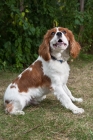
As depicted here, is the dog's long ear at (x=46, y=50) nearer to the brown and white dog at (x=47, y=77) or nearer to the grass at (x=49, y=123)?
the brown and white dog at (x=47, y=77)

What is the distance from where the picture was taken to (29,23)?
6.61 meters

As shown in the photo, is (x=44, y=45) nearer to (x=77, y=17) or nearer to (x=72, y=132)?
(x=72, y=132)

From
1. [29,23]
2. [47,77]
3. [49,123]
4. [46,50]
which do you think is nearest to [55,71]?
[47,77]

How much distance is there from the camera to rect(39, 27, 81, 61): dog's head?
406 centimetres

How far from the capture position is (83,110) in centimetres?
423

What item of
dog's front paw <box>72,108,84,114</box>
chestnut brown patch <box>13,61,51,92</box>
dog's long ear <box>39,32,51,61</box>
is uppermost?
dog's long ear <box>39,32,51,61</box>

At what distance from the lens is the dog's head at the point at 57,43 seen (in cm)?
406

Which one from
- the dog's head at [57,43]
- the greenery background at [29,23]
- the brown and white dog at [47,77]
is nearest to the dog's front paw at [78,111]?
the brown and white dog at [47,77]

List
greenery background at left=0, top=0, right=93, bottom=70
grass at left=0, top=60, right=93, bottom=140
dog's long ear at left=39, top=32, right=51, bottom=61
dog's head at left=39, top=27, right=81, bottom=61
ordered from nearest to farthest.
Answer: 1. grass at left=0, top=60, right=93, bottom=140
2. dog's head at left=39, top=27, right=81, bottom=61
3. dog's long ear at left=39, top=32, right=51, bottom=61
4. greenery background at left=0, top=0, right=93, bottom=70

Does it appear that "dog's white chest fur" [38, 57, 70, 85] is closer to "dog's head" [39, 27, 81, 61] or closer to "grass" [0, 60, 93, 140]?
"dog's head" [39, 27, 81, 61]

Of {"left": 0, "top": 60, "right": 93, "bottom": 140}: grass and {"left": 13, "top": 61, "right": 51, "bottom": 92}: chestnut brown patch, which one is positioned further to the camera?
{"left": 13, "top": 61, "right": 51, "bottom": 92}: chestnut brown patch

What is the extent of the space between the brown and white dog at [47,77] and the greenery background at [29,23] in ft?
7.42

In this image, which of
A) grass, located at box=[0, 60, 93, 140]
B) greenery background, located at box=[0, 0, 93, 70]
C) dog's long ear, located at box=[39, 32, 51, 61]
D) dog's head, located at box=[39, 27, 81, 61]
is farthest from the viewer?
greenery background, located at box=[0, 0, 93, 70]

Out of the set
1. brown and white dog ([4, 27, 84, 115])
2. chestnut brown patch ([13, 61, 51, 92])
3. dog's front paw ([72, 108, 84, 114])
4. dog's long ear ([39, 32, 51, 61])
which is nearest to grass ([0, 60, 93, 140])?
dog's front paw ([72, 108, 84, 114])
